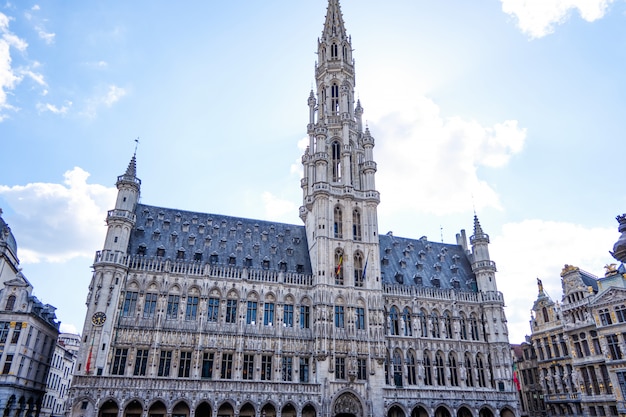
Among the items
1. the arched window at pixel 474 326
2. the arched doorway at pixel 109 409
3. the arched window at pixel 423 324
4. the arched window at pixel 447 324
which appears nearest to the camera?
the arched doorway at pixel 109 409

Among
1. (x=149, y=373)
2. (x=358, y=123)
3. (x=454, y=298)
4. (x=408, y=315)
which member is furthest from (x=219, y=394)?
(x=358, y=123)

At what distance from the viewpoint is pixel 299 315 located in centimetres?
5162

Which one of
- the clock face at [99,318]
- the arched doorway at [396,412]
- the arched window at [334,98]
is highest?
the arched window at [334,98]

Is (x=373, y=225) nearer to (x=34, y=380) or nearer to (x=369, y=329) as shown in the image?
(x=369, y=329)

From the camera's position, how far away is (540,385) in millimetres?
62594

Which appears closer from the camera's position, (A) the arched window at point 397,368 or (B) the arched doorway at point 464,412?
(A) the arched window at point 397,368

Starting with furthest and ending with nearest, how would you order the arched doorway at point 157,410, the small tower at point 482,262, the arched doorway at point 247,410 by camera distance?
1. the small tower at point 482,262
2. the arched doorway at point 247,410
3. the arched doorway at point 157,410

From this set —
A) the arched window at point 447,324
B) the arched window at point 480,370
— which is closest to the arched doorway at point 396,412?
the arched window at point 447,324

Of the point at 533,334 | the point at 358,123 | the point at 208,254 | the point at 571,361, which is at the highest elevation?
the point at 358,123

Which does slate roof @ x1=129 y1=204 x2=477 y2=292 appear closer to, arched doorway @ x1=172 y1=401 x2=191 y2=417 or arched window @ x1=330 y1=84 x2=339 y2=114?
arched doorway @ x1=172 y1=401 x2=191 y2=417

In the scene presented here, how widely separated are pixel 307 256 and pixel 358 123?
2267 centimetres

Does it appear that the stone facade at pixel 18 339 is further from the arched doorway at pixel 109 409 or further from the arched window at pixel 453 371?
the arched window at pixel 453 371

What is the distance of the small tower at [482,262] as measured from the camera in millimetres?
61500

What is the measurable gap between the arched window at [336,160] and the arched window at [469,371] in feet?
95.9
